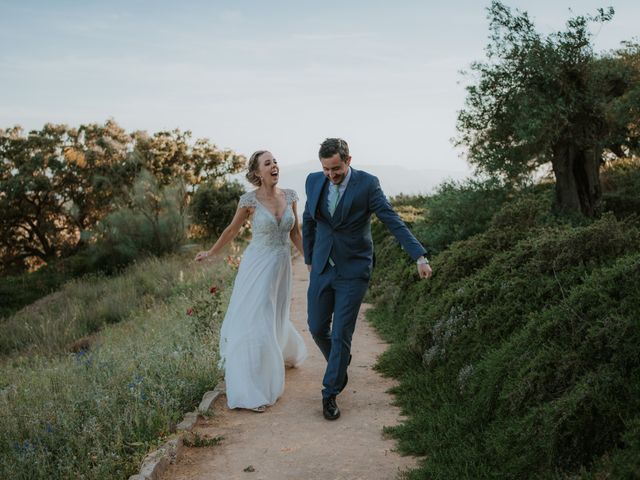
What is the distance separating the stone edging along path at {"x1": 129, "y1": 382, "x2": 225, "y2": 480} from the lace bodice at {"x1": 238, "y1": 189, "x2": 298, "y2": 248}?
1684 mm

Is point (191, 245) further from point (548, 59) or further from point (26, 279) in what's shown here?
point (548, 59)

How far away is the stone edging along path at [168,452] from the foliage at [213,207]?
21148 mm

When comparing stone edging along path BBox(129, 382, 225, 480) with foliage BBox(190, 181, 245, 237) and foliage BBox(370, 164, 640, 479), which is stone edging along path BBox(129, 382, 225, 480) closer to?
foliage BBox(370, 164, 640, 479)

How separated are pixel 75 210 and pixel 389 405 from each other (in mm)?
26033

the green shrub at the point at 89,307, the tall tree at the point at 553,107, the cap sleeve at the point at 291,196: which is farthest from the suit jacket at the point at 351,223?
the green shrub at the point at 89,307

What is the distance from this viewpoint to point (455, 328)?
6.66m

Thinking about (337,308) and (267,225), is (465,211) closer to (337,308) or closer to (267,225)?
(267,225)

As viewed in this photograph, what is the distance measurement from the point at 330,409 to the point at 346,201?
6.06 ft

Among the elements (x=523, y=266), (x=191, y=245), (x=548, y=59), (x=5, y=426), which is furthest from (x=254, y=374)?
(x=191, y=245)

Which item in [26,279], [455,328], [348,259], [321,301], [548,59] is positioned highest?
[548,59]

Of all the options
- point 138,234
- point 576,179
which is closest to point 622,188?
point 576,179

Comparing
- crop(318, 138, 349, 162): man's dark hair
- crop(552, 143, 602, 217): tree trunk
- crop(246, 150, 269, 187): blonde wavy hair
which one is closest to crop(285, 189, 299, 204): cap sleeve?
crop(246, 150, 269, 187): blonde wavy hair

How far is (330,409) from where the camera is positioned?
5.82m

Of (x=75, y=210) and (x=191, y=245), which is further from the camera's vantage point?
(x=75, y=210)
